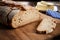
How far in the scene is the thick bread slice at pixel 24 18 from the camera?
776mm

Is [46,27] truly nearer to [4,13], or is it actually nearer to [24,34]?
[24,34]

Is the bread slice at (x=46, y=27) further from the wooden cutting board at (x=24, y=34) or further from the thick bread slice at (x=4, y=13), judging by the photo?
the thick bread slice at (x=4, y=13)

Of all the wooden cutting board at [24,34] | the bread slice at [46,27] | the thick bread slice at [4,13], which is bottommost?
the wooden cutting board at [24,34]

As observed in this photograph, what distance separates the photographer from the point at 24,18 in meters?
0.83

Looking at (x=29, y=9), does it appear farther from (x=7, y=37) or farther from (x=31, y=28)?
(x=7, y=37)

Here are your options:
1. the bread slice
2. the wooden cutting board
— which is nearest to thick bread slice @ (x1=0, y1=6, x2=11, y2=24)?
the wooden cutting board

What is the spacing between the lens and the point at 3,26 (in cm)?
80

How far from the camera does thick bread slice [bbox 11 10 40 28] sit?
78cm

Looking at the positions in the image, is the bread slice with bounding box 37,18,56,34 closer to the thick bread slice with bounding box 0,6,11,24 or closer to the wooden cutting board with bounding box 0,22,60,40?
the wooden cutting board with bounding box 0,22,60,40

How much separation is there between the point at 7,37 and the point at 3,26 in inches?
5.8

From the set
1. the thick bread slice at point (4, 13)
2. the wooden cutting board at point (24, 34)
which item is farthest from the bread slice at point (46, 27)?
the thick bread slice at point (4, 13)

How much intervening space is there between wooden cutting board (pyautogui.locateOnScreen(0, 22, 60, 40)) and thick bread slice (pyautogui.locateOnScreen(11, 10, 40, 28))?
0.03 metres

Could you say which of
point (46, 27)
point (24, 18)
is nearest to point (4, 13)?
point (24, 18)

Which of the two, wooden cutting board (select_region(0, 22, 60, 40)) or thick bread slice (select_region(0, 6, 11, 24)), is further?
thick bread slice (select_region(0, 6, 11, 24))
